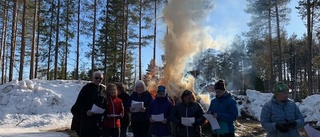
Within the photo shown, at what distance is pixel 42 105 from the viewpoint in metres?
17.3

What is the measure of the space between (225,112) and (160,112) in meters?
1.35

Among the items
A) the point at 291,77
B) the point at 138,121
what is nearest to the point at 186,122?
the point at 138,121

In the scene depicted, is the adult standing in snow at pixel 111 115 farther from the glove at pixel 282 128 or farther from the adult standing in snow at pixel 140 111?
the glove at pixel 282 128

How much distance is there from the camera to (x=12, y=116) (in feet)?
51.1

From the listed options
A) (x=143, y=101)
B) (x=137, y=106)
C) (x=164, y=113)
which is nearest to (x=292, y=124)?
(x=164, y=113)

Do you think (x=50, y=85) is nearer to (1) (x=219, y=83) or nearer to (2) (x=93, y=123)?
(2) (x=93, y=123)

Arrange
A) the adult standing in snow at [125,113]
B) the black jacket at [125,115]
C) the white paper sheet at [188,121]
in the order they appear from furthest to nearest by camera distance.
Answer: the adult standing in snow at [125,113] → the black jacket at [125,115] → the white paper sheet at [188,121]

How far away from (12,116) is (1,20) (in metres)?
19.2

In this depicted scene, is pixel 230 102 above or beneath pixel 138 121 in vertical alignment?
above

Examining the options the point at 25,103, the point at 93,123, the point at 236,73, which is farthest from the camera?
the point at 236,73

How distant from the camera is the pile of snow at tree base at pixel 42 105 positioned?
14.8 metres

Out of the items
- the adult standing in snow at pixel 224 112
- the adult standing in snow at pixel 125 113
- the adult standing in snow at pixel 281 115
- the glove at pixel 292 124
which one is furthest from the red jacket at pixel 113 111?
the glove at pixel 292 124

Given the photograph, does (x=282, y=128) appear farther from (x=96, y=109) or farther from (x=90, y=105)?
(x=90, y=105)

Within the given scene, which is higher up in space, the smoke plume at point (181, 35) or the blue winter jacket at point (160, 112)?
the smoke plume at point (181, 35)
